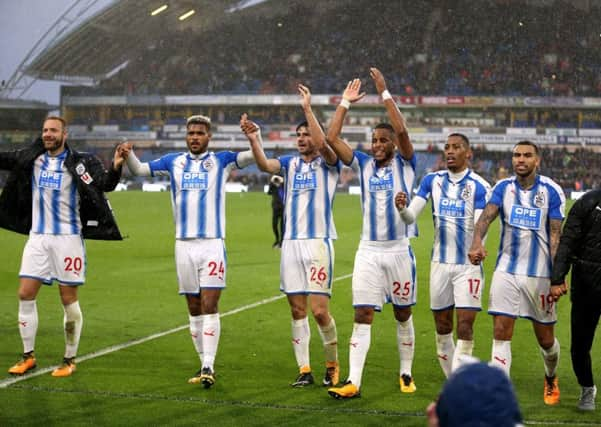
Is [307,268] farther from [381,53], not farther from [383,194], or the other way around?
[381,53]

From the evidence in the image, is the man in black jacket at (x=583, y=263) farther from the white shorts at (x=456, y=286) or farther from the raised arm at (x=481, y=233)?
the white shorts at (x=456, y=286)

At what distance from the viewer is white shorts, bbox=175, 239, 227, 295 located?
7512mm

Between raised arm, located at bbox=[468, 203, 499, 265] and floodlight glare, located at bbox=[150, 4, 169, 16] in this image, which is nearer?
raised arm, located at bbox=[468, 203, 499, 265]

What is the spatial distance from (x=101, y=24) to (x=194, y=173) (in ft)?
150

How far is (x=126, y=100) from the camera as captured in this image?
190 ft

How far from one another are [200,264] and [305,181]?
3.44ft

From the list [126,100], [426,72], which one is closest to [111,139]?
[126,100]

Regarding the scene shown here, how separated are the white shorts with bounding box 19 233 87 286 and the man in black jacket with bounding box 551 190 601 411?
3.77 metres

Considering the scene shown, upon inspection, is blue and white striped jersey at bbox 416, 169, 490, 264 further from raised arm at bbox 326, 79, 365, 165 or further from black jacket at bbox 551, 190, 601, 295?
black jacket at bbox 551, 190, 601, 295

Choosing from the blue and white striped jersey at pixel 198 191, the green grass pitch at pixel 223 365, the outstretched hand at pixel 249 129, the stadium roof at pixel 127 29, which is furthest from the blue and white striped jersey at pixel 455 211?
the stadium roof at pixel 127 29

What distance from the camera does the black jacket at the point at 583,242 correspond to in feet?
21.1

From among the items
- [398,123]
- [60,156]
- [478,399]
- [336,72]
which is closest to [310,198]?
[398,123]

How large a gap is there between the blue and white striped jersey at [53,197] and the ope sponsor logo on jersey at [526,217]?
350 cm

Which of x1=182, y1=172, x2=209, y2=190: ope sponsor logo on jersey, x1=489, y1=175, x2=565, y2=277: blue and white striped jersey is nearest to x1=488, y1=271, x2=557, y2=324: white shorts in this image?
x1=489, y1=175, x2=565, y2=277: blue and white striped jersey
